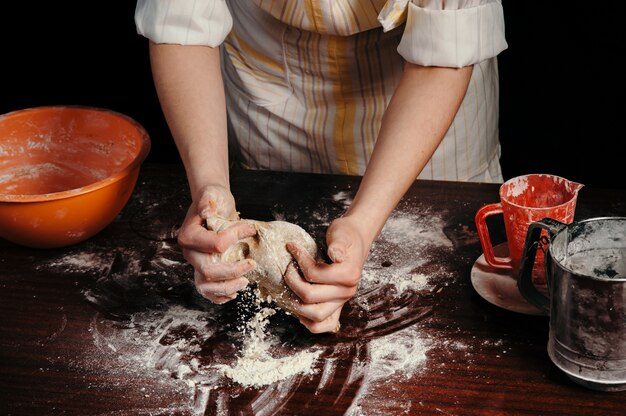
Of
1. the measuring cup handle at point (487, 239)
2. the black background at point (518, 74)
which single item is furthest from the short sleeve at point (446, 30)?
the black background at point (518, 74)

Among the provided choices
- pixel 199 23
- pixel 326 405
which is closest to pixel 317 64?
pixel 199 23

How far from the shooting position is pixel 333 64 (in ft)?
6.13

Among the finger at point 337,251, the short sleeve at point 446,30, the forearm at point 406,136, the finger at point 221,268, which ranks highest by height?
the short sleeve at point 446,30

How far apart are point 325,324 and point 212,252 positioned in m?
0.22

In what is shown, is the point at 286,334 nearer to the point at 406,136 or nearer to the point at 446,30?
the point at 406,136

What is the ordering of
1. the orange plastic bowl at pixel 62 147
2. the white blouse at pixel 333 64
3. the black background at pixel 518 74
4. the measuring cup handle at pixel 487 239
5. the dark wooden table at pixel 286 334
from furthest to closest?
the black background at pixel 518 74 < the orange plastic bowl at pixel 62 147 < the white blouse at pixel 333 64 < the measuring cup handle at pixel 487 239 < the dark wooden table at pixel 286 334

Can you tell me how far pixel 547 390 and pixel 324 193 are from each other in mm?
725

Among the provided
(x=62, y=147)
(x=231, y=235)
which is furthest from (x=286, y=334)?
(x=62, y=147)

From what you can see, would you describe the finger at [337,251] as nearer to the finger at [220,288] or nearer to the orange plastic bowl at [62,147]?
the finger at [220,288]

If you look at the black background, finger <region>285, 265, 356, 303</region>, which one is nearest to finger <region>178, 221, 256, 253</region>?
finger <region>285, 265, 356, 303</region>

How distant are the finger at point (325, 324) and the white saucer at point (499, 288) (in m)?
0.26

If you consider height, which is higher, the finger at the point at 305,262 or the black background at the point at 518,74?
the finger at the point at 305,262

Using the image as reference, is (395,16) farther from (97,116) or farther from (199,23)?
(97,116)

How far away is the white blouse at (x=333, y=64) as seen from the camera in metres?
1.58
